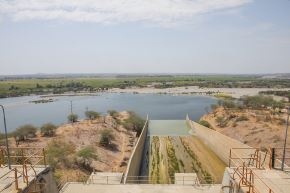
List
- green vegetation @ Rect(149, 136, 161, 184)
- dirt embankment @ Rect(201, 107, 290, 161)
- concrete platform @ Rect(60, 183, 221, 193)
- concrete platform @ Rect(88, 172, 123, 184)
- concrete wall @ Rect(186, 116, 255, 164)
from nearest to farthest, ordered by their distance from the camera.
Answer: concrete platform @ Rect(60, 183, 221, 193)
concrete platform @ Rect(88, 172, 123, 184)
green vegetation @ Rect(149, 136, 161, 184)
concrete wall @ Rect(186, 116, 255, 164)
dirt embankment @ Rect(201, 107, 290, 161)

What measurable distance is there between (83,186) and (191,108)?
43264 mm

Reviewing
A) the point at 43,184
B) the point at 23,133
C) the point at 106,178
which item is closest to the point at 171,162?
the point at 106,178

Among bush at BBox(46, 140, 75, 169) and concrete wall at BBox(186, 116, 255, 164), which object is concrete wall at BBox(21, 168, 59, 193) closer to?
bush at BBox(46, 140, 75, 169)

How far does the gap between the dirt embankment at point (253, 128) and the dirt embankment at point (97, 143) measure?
421 inches

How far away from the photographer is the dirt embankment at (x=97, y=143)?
64.1 ft

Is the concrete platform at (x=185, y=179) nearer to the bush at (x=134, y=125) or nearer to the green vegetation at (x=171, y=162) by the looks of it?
the green vegetation at (x=171, y=162)

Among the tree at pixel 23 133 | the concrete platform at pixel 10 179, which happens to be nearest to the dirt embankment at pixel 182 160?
the concrete platform at pixel 10 179

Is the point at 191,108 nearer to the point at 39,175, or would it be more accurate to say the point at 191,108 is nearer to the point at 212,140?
the point at 212,140

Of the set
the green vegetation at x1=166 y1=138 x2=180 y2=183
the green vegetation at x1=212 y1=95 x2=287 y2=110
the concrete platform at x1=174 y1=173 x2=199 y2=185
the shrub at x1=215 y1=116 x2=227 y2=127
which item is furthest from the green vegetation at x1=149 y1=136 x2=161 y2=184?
the green vegetation at x1=212 y1=95 x2=287 y2=110

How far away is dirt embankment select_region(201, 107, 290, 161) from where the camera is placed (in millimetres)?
Answer: 24875

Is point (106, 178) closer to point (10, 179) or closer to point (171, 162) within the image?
point (10, 179)

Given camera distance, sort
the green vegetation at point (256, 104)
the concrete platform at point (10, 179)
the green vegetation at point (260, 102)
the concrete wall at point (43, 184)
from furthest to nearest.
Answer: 1. the green vegetation at point (260, 102)
2. the green vegetation at point (256, 104)
3. the concrete wall at point (43, 184)
4. the concrete platform at point (10, 179)

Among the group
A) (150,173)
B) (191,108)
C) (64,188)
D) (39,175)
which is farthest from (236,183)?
(191,108)

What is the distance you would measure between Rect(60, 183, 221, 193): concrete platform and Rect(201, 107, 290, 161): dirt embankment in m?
12.1
